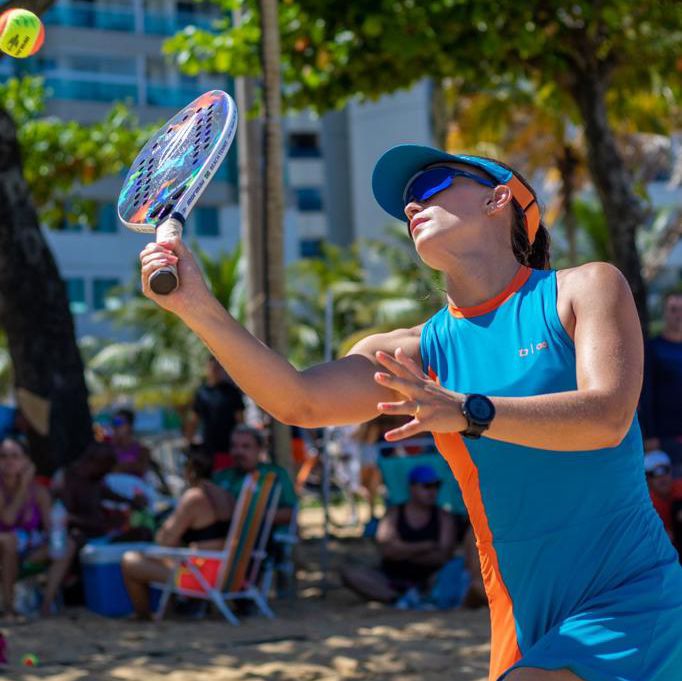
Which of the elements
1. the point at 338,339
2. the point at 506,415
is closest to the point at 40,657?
the point at 506,415

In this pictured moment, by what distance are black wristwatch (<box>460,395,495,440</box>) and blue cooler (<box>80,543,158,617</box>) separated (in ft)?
21.3

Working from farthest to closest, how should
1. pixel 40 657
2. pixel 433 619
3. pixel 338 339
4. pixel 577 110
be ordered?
1. pixel 338 339
2. pixel 577 110
3. pixel 433 619
4. pixel 40 657

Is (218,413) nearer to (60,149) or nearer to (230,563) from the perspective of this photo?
(230,563)

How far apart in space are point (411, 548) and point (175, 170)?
6353 mm

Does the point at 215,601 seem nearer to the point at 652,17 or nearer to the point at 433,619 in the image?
the point at 433,619

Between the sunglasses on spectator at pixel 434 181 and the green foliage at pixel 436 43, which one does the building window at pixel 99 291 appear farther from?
the sunglasses on spectator at pixel 434 181

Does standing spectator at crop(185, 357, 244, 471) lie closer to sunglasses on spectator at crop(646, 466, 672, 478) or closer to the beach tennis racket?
sunglasses on spectator at crop(646, 466, 672, 478)

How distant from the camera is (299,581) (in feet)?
32.3

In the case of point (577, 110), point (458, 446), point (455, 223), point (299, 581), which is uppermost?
point (577, 110)

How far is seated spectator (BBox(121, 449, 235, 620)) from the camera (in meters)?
8.21

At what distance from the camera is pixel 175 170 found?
2752 mm

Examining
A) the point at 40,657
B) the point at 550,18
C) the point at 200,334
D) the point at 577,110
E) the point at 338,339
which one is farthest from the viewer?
the point at 338,339

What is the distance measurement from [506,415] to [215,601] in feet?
20.0

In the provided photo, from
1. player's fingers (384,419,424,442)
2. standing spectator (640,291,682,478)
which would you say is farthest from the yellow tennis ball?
standing spectator (640,291,682,478)
